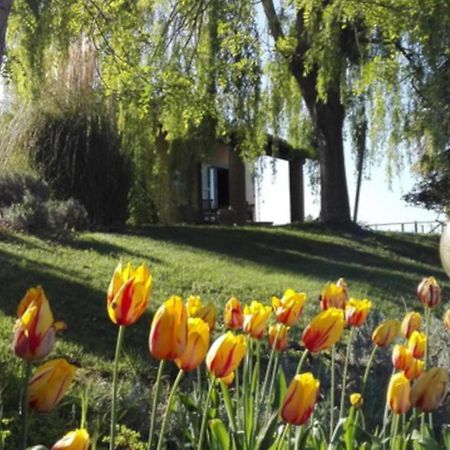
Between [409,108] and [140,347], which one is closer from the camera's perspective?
[140,347]

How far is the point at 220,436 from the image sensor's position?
269cm

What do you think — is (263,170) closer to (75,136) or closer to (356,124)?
(356,124)

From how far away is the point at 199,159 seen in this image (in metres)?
24.0

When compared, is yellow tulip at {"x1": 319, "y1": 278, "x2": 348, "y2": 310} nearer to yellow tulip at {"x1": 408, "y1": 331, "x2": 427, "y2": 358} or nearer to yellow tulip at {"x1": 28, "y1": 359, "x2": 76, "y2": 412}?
yellow tulip at {"x1": 408, "y1": 331, "x2": 427, "y2": 358}

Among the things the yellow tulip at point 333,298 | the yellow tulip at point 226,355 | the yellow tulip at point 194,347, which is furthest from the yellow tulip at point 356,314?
the yellow tulip at point 194,347

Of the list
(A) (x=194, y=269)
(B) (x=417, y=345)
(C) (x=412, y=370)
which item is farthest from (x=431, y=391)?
(A) (x=194, y=269)

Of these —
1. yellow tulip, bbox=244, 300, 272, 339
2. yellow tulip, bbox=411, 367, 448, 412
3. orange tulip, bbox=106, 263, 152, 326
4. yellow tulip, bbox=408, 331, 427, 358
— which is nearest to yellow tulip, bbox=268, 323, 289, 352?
yellow tulip, bbox=244, 300, 272, 339

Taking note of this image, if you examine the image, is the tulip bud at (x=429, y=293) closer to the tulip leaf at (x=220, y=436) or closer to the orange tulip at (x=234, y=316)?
the orange tulip at (x=234, y=316)

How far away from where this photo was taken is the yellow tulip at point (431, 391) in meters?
2.39

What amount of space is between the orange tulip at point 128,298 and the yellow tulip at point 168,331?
0.27ft

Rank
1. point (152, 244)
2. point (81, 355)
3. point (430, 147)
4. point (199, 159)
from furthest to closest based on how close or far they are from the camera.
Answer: point (199, 159), point (430, 147), point (152, 244), point (81, 355)

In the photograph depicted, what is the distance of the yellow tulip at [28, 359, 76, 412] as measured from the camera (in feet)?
6.20

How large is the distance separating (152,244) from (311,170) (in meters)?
11.7

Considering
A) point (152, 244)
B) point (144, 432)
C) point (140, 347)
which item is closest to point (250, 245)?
point (152, 244)
